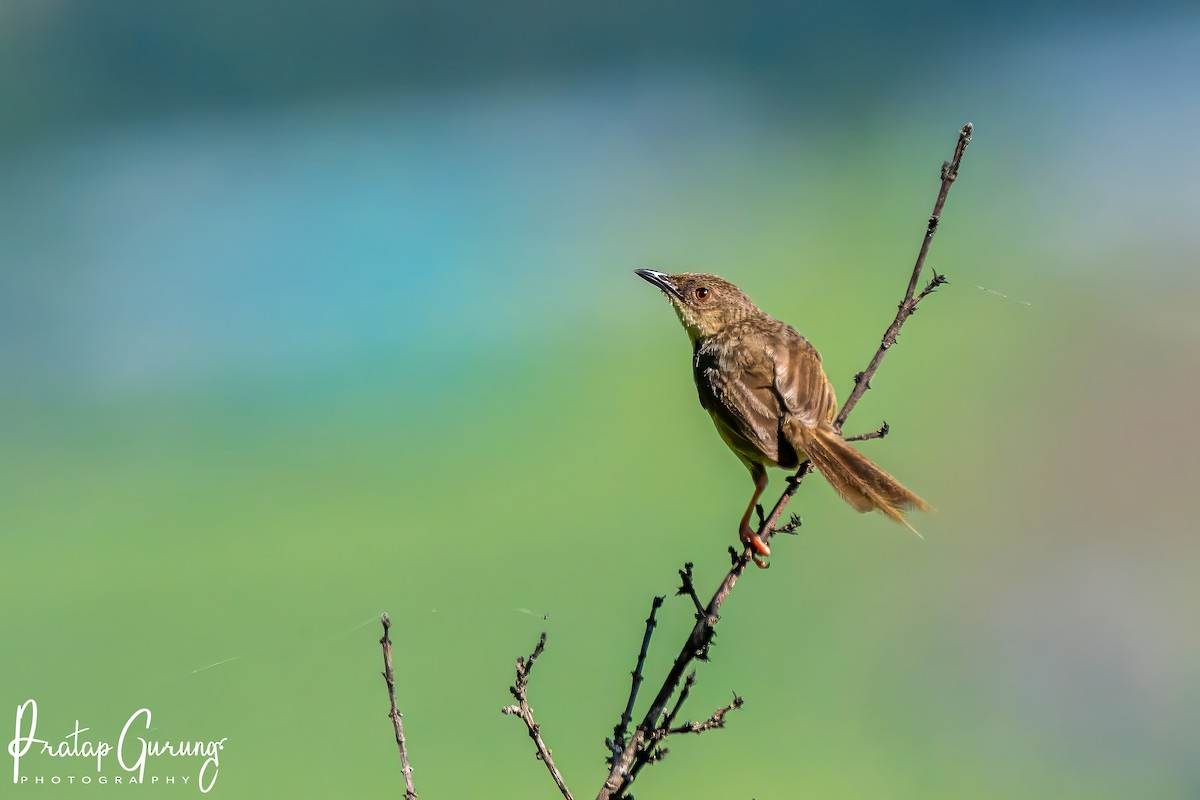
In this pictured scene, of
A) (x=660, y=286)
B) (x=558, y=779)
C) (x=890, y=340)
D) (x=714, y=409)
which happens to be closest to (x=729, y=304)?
(x=660, y=286)

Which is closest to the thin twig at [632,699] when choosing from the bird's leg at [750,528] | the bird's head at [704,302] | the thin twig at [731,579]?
the thin twig at [731,579]

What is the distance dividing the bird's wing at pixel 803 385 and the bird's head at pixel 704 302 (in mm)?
368

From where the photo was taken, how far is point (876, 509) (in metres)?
3.55

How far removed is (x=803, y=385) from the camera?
4117mm

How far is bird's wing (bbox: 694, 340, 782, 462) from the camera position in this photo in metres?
3.96

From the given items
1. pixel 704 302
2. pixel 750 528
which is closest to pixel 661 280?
pixel 704 302

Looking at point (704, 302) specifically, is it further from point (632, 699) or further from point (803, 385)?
point (632, 699)

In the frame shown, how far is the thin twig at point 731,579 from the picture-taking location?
7.29 ft

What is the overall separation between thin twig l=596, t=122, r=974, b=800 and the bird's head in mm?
1128

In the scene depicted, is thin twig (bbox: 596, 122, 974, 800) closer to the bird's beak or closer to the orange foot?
the orange foot

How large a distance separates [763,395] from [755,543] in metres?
0.90

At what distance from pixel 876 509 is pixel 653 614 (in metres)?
1.37

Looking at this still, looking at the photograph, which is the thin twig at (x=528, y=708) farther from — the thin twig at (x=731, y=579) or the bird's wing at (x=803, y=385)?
the bird's wing at (x=803, y=385)

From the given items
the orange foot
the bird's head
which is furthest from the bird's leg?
the bird's head
